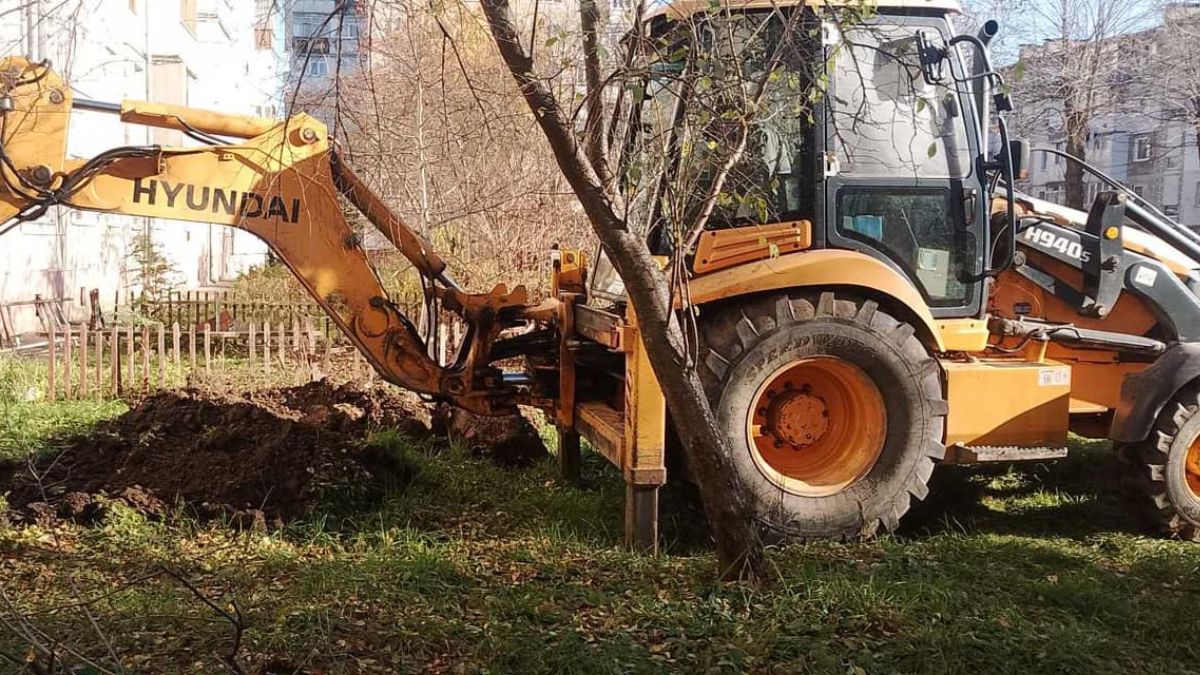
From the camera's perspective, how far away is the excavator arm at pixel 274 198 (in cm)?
538

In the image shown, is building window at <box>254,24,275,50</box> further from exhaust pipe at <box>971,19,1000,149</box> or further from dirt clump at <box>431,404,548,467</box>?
exhaust pipe at <box>971,19,1000,149</box>

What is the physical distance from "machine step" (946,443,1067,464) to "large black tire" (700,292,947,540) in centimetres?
20

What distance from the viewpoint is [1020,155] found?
5.76 meters

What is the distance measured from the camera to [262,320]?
46.1 ft

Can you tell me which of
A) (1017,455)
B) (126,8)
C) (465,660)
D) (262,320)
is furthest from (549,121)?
(126,8)

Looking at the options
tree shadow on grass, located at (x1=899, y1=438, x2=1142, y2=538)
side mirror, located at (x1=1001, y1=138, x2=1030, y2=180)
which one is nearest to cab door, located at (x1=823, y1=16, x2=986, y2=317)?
side mirror, located at (x1=1001, y1=138, x2=1030, y2=180)

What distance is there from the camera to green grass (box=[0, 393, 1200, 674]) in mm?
3928

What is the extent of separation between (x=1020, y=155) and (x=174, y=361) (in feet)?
29.0

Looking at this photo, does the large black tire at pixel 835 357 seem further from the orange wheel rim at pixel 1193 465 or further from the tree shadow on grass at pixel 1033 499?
the orange wheel rim at pixel 1193 465

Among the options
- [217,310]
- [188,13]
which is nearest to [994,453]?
[217,310]

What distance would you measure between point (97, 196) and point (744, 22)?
364cm

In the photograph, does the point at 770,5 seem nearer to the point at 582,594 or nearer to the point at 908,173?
the point at 908,173

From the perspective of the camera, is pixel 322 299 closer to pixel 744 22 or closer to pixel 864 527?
pixel 744 22

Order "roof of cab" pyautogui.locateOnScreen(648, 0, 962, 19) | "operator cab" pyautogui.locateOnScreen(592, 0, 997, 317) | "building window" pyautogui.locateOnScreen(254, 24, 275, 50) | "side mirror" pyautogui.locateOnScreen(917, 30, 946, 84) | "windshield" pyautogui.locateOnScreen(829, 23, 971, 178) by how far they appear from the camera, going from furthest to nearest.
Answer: "windshield" pyautogui.locateOnScreen(829, 23, 971, 178)
"side mirror" pyautogui.locateOnScreen(917, 30, 946, 84)
"operator cab" pyautogui.locateOnScreen(592, 0, 997, 317)
"building window" pyautogui.locateOnScreen(254, 24, 275, 50)
"roof of cab" pyautogui.locateOnScreen(648, 0, 962, 19)
